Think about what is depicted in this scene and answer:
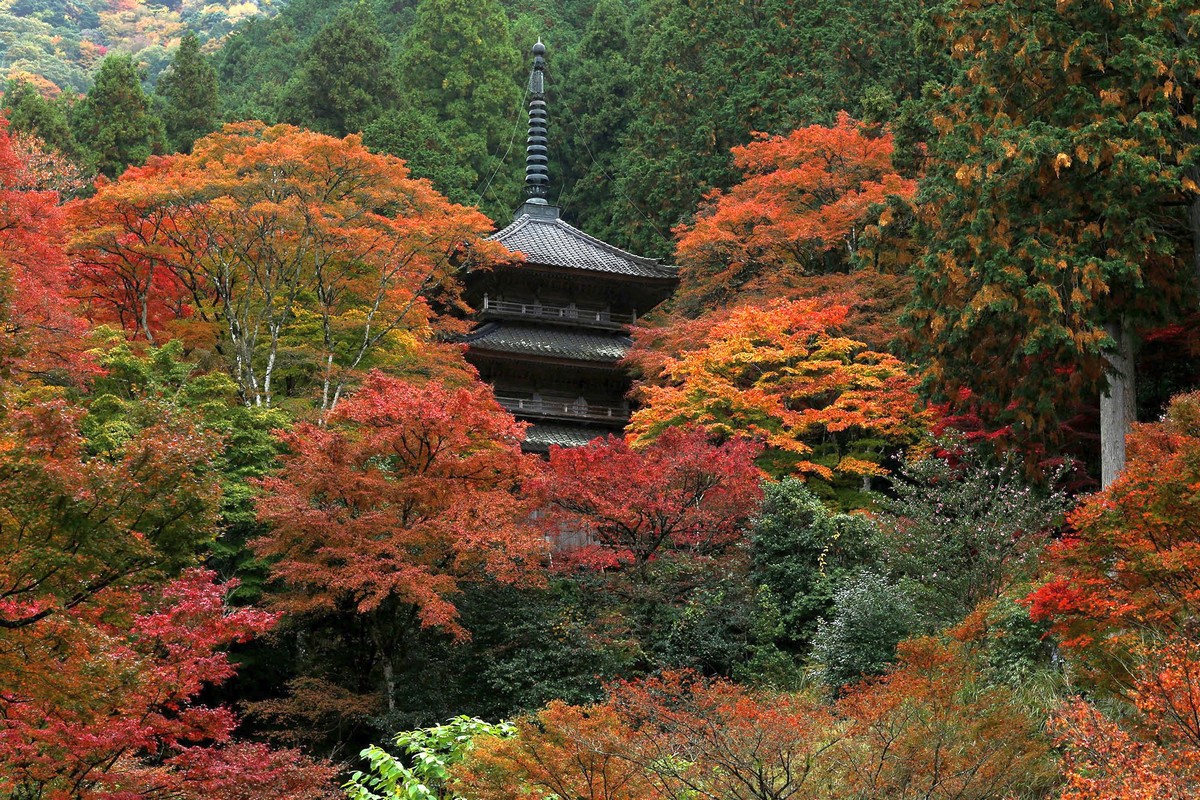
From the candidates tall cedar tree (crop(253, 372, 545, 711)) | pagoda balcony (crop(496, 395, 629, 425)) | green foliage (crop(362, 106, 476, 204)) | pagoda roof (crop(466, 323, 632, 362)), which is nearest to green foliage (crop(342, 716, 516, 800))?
tall cedar tree (crop(253, 372, 545, 711))

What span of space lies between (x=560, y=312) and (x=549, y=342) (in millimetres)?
1204

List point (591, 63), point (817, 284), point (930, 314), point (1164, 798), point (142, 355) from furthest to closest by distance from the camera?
Answer: point (591, 63)
point (817, 284)
point (142, 355)
point (930, 314)
point (1164, 798)

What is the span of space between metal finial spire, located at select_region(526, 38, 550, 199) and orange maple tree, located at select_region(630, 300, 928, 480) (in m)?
14.1

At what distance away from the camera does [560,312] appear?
31078 mm

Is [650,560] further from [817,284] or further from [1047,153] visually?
[817,284]

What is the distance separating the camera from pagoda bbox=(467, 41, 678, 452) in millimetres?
29359

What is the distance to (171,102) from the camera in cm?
3912

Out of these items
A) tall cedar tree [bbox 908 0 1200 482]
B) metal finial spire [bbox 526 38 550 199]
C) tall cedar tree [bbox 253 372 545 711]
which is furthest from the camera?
metal finial spire [bbox 526 38 550 199]


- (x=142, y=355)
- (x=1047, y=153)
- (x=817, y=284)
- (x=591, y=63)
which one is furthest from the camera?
(x=591, y=63)

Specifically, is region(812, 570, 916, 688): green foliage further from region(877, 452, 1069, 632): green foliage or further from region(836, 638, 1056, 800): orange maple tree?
region(836, 638, 1056, 800): orange maple tree

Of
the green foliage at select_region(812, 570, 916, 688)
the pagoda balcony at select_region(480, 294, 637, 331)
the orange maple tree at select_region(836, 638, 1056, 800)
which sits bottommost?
the green foliage at select_region(812, 570, 916, 688)

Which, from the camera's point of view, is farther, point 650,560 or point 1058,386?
point 650,560

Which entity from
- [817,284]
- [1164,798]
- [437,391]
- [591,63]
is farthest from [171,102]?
[1164,798]

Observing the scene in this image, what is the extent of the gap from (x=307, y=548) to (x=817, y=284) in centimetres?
1362
